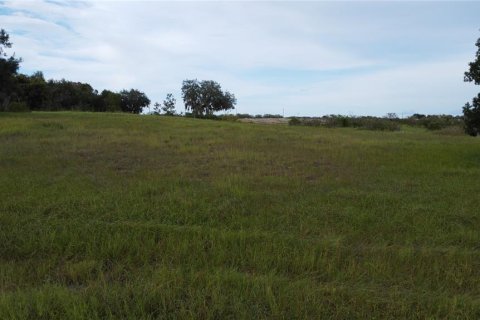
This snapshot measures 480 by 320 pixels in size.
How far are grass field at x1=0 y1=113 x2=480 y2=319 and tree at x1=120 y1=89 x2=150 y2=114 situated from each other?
189 ft

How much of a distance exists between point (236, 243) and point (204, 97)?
188 feet

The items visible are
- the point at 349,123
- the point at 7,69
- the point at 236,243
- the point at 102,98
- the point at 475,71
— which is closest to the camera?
the point at 236,243

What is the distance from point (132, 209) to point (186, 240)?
152cm

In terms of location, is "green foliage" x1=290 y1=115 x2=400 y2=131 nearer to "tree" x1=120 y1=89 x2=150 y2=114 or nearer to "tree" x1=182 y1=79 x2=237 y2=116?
"tree" x1=182 y1=79 x2=237 y2=116

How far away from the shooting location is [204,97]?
200ft

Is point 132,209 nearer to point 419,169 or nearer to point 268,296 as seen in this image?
point 268,296

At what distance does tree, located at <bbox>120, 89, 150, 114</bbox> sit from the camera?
65062 millimetres

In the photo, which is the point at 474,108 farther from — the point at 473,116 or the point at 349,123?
the point at 349,123

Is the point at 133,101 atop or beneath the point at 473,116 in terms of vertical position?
atop

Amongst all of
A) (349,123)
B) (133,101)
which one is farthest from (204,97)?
(349,123)

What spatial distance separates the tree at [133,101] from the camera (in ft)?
213

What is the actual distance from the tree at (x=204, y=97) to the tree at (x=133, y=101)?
864 cm

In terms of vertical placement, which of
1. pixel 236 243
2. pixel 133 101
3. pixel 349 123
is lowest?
pixel 236 243

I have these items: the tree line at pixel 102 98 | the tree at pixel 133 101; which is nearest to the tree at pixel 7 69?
the tree line at pixel 102 98
